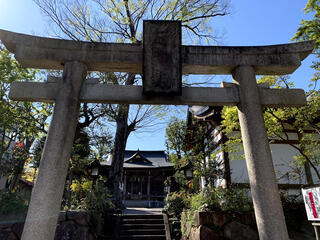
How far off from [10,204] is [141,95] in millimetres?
6889

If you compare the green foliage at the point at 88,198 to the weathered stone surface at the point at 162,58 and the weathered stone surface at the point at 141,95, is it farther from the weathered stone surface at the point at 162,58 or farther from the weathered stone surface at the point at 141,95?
the weathered stone surface at the point at 162,58

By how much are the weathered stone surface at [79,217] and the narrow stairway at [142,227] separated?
1863 mm

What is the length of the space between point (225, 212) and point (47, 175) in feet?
18.3

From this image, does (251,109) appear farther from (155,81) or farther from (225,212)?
(225,212)

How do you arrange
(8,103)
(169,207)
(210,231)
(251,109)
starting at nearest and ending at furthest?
(251,109), (210,231), (8,103), (169,207)

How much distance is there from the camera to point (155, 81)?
4.40m

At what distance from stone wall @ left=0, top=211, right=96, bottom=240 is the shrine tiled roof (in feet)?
41.5

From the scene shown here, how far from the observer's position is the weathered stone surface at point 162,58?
4375 millimetres

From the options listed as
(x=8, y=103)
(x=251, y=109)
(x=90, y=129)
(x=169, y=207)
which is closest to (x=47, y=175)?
(x=251, y=109)

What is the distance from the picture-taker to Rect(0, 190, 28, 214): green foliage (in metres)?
7.55

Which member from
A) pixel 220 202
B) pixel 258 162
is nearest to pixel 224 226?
pixel 220 202

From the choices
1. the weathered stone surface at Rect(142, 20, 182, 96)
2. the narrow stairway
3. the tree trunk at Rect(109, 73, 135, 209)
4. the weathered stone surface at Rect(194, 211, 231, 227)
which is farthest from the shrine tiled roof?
the weathered stone surface at Rect(142, 20, 182, 96)

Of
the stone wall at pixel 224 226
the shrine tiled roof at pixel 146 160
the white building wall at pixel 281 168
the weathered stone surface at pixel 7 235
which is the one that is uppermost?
the shrine tiled roof at pixel 146 160

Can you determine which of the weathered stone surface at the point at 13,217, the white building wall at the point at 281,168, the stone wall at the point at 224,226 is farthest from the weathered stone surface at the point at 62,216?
the white building wall at the point at 281,168
